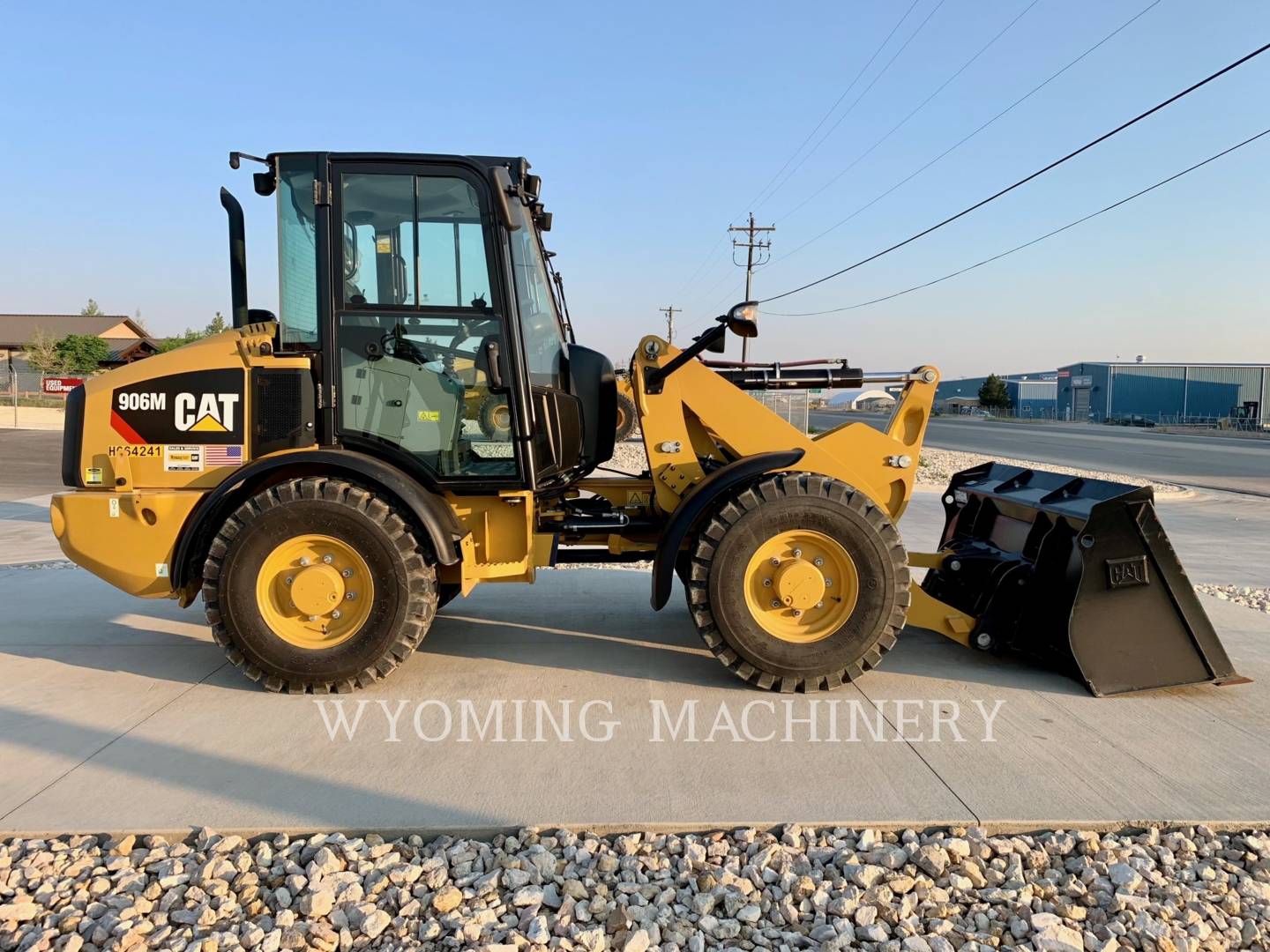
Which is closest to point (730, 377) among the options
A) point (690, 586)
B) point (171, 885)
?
point (690, 586)

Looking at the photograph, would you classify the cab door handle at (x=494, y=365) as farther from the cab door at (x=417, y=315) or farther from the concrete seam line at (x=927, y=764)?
the concrete seam line at (x=927, y=764)

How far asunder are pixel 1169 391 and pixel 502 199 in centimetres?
7442

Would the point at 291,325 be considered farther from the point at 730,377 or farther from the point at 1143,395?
the point at 1143,395

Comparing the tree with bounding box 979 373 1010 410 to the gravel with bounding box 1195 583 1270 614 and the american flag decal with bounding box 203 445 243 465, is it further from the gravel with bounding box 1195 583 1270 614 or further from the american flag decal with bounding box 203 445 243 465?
the american flag decal with bounding box 203 445 243 465

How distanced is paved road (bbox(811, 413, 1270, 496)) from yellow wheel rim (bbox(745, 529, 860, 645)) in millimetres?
9978

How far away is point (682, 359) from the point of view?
15.2ft

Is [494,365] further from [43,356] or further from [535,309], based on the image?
[43,356]

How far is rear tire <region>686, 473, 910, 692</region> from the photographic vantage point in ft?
14.1

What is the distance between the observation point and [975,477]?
608cm

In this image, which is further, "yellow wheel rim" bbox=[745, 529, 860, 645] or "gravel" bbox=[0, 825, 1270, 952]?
"yellow wheel rim" bbox=[745, 529, 860, 645]

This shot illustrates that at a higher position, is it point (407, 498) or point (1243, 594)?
point (407, 498)

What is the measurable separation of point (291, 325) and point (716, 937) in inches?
139

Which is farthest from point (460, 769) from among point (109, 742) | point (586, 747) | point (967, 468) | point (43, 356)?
point (43, 356)

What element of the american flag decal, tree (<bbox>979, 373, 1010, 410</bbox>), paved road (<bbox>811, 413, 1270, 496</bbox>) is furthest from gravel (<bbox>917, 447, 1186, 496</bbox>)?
tree (<bbox>979, 373, 1010, 410</bbox>)
